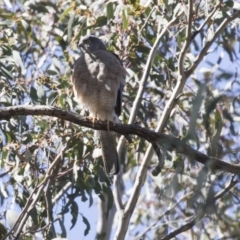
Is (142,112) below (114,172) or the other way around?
the other way around

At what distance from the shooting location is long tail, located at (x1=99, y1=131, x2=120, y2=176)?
5508 millimetres

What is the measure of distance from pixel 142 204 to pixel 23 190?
8.93 feet

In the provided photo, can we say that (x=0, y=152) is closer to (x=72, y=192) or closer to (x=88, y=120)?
(x=72, y=192)

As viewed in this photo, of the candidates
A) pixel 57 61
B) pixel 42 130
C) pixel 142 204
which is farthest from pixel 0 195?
pixel 142 204

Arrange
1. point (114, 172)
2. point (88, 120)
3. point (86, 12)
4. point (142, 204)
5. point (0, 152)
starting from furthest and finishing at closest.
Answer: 1. point (142, 204)
2. point (86, 12)
3. point (0, 152)
4. point (114, 172)
5. point (88, 120)

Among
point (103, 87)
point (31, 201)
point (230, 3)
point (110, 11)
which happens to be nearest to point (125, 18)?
point (110, 11)

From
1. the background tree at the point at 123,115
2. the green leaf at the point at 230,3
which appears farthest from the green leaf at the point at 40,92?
the green leaf at the point at 230,3

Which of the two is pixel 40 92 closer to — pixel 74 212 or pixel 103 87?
pixel 103 87

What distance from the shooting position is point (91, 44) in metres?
6.32

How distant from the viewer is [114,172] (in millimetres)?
5477

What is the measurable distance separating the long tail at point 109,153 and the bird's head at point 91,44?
790mm

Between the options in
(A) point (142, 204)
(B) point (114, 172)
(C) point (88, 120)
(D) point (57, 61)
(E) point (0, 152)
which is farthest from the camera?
(A) point (142, 204)

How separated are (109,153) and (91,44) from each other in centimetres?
109

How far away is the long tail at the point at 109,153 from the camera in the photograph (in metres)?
5.51
